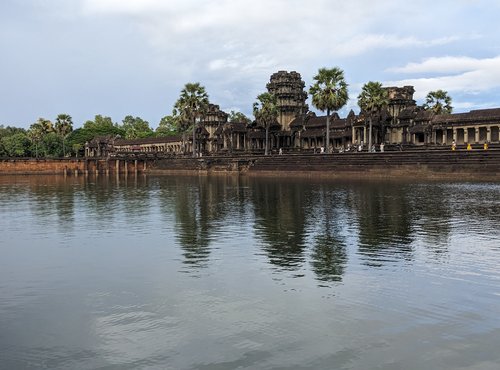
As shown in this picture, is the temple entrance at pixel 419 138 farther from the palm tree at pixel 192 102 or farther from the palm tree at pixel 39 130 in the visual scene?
the palm tree at pixel 39 130

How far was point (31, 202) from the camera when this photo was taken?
1268 inches

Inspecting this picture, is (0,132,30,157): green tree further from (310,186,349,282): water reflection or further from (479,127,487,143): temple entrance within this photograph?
(310,186,349,282): water reflection

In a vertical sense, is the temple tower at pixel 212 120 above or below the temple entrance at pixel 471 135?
above

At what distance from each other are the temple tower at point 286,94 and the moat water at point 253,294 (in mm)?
78216

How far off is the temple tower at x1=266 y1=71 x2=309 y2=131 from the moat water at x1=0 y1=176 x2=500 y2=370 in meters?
78.2

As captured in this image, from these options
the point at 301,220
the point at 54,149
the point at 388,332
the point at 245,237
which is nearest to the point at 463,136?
the point at 301,220

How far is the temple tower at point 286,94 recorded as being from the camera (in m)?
97.2

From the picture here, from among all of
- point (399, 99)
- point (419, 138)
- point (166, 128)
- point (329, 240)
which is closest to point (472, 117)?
point (419, 138)

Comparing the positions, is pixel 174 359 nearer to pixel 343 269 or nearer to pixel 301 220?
pixel 343 269

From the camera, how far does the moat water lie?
7.36 meters

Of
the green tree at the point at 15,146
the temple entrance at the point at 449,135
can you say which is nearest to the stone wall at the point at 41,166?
the green tree at the point at 15,146

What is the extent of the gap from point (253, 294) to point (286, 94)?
294 feet

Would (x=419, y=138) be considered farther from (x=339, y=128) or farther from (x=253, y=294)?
(x=253, y=294)

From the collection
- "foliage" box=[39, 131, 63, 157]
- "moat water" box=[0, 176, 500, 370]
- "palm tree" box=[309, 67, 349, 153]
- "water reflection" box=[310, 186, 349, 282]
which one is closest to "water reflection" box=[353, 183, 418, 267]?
"moat water" box=[0, 176, 500, 370]
